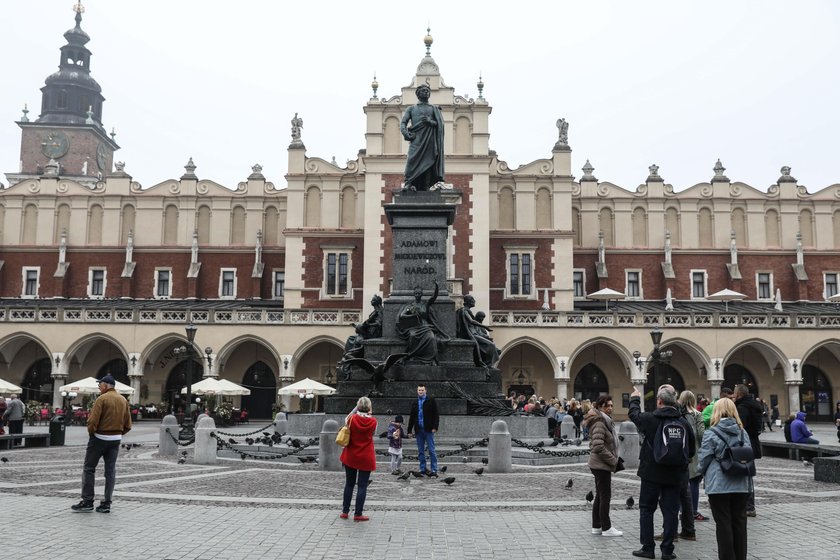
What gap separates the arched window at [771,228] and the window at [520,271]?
14.1m

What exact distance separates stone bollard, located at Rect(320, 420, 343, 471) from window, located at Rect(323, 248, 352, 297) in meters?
31.2

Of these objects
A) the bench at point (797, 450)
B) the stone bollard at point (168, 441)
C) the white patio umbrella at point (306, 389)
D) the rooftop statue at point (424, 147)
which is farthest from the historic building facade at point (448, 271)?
the rooftop statue at point (424, 147)

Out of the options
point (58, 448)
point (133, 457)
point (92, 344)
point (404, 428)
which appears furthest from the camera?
point (92, 344)

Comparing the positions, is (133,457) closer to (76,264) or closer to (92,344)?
(92,344)

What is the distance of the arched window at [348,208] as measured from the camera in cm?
4638

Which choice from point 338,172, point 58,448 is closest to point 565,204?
point 338,172

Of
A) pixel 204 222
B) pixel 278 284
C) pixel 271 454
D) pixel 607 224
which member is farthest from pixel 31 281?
pixel 271 454

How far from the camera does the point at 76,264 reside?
4831cm

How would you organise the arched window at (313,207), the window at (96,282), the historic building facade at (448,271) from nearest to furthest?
the historic building facade at (448,271) → the arched window at (313,207) → the window at (96,282)

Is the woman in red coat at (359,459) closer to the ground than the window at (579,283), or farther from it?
closer to the ground

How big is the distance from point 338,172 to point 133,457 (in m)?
30.5

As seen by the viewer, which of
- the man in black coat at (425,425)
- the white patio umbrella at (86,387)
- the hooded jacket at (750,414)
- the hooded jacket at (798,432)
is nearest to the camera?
the hooded jacket at (750,414)

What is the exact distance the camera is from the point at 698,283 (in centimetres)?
4828

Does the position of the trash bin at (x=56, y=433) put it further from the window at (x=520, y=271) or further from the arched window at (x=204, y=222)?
the arched window at (x=204, y=222)
